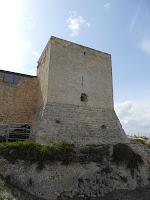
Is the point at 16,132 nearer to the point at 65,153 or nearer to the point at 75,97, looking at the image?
the point at 65,153

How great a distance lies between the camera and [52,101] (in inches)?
583

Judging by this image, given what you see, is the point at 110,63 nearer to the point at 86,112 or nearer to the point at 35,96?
the point at 86,112

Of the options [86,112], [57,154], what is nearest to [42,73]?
[86,112]

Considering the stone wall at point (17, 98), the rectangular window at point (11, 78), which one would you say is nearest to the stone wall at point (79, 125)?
the stone wall at point (17, 98)


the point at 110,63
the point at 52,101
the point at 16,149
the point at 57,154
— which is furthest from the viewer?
the point at 110,63

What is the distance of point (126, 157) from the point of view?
1296 cm

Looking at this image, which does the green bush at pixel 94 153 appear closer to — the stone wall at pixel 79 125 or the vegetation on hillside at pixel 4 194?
the stone wall at pixel 79 125

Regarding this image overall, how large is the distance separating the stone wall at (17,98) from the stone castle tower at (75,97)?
0.96 m

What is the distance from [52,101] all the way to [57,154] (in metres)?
4.51

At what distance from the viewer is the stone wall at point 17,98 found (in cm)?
1570

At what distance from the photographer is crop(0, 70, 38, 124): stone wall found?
1570 cm

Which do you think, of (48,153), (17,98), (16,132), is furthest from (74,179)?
(17,98)

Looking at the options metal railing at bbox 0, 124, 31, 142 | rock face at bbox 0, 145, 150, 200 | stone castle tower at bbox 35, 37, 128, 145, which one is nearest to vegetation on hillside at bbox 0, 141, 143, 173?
rock face at bbox 0, 145, 150, 200

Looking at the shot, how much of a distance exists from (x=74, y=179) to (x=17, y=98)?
7741mm
